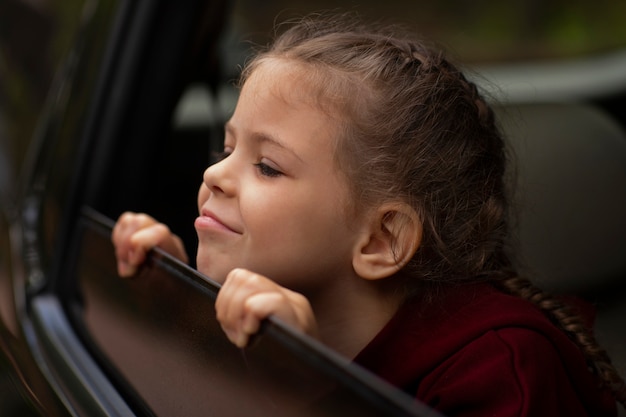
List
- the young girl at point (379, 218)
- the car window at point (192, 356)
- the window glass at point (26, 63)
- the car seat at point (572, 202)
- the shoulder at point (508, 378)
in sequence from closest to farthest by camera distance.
A: the car window at point (192, 356) < the shoulder at point (508, 378) < the young girl at point (379, 218) < the car seat at point (572, 202) < the window glass at point (26, 63)

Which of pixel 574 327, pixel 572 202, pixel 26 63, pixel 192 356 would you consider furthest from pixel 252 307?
pixel 26 63

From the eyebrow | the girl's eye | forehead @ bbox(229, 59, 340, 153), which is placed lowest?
the girl's eye

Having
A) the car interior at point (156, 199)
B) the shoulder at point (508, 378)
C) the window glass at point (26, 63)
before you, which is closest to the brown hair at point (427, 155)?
the shoulder at point (508, 378)

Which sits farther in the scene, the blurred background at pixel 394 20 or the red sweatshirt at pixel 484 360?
the blurred background at pixel 394 20

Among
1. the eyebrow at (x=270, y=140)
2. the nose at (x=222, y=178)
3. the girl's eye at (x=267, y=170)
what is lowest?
the nose at (x=222, y=178)

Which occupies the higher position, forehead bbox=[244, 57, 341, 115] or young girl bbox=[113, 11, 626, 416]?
forehead bbox=[244, 57, 341, 115]

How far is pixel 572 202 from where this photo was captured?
2486 mm

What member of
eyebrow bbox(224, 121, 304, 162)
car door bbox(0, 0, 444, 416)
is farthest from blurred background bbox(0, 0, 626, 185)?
eyebrow bbox(224, 121, 304, 162)

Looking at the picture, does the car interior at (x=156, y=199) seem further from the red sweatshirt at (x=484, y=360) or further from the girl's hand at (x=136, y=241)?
the red sweatshirt at (x=484, y=360)

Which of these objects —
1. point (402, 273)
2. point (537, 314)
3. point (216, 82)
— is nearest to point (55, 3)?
point (216, 82)

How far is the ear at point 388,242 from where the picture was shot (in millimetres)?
1666

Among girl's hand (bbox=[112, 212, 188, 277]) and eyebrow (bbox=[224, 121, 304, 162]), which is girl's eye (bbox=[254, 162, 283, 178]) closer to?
eyebrow (bbox=[224, 121, 304, 162])

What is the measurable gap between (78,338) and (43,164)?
1.70ft

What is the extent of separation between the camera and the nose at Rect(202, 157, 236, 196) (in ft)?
5.46
